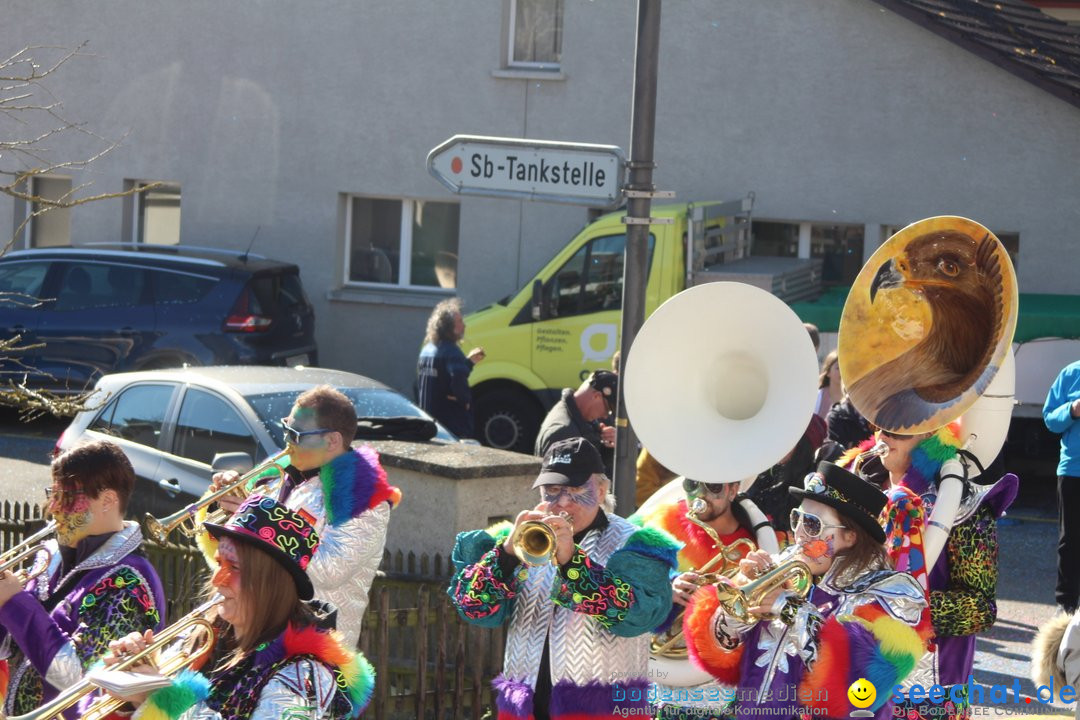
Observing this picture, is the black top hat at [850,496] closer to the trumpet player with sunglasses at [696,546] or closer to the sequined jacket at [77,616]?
the trumpet player with sunglasses at [696,546]

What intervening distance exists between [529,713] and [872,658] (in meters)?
1.03

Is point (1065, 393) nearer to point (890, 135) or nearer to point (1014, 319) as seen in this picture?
point (1014, 319)

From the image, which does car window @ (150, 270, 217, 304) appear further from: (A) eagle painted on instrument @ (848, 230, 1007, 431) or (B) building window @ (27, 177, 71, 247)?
(A) eagle painted on instrument @ (848, 230, 1007, 431)

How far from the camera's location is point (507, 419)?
13336 mm

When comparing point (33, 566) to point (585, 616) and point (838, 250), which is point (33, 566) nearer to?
point (585, 616)

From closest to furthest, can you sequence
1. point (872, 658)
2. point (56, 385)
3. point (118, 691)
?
point (118, 691), point (872, 658), point (56, 385)

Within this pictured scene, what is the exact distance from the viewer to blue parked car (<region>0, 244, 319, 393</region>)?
1372cm

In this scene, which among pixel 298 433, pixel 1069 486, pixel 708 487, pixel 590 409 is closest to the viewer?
pixel 708 487

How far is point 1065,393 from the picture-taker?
7.89 meters

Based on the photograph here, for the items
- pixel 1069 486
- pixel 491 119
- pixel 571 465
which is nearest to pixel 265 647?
pixel 571 465

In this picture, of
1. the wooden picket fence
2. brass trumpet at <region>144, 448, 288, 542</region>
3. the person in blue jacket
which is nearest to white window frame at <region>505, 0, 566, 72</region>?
the person in blue jacket

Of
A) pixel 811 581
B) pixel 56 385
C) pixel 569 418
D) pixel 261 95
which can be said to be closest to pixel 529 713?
pixel 811 581

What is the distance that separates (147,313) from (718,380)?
954 centimetres

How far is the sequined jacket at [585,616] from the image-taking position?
4250 mm
